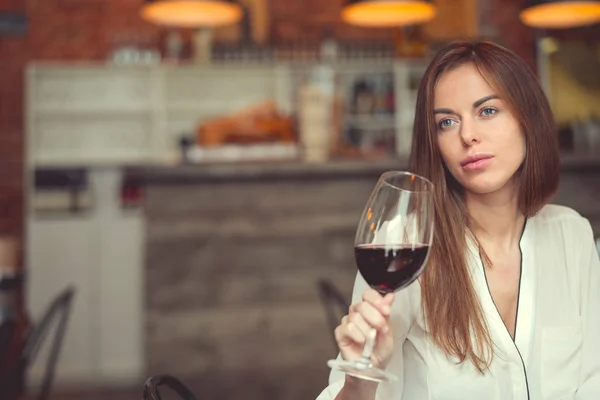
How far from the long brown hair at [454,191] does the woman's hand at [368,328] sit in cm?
18

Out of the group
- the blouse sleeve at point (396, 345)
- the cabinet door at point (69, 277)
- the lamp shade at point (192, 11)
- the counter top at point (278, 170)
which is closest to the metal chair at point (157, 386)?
the blouse sleeve at point (396, 345)

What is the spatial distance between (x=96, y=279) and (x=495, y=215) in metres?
4.67

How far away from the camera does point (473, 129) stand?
1082 mm

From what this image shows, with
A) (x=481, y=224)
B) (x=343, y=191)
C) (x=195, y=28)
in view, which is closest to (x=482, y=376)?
(x=481, y=224)

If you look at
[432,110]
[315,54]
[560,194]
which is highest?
[315,54]

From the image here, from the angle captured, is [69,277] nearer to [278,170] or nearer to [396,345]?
[278,170]

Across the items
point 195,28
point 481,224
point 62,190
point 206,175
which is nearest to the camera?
point 481,224

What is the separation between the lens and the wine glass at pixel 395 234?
2.81 ft

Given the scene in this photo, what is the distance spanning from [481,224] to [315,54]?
4.95 metres

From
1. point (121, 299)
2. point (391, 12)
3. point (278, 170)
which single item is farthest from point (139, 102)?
point (278, 170)

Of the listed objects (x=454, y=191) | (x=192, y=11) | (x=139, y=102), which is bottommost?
(x=454, y=191)

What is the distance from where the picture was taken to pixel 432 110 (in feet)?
3.66

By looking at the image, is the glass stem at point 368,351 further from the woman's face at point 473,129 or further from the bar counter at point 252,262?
the bar counter at point 252,262

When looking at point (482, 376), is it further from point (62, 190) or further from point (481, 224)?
point (62, 190)
